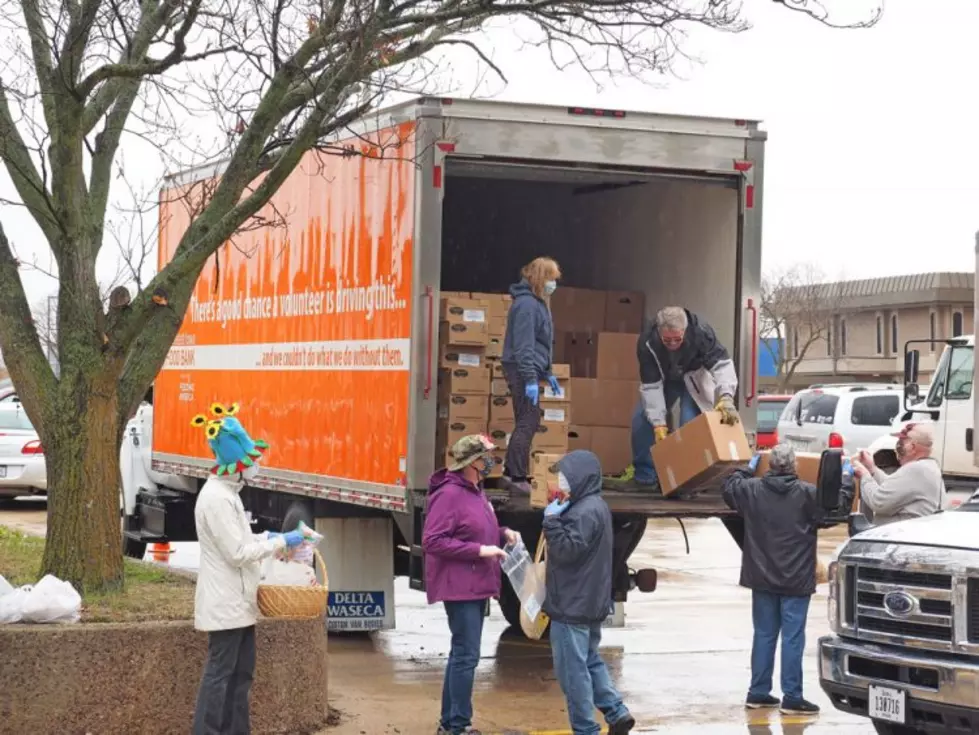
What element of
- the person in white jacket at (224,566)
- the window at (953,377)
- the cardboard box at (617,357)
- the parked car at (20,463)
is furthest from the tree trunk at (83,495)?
the parked car at (20,463)

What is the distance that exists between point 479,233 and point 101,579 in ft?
18.4

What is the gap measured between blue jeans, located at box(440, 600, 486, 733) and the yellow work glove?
2582 mm

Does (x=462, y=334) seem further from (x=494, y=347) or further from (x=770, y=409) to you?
(x=770, y=409)

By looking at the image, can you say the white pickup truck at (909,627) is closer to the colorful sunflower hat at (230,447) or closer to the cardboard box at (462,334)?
the colorful sunflower hat at (230,447)

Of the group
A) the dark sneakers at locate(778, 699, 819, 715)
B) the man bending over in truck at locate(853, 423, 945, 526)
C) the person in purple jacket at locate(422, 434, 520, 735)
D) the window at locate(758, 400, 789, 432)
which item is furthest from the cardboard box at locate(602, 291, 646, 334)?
the window at locate(758, 400, 789, 432)

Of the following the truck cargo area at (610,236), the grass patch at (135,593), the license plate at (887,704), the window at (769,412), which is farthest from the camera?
the window at (769,412)

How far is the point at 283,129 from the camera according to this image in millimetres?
11094

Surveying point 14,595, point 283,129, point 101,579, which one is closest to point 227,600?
point 14,595

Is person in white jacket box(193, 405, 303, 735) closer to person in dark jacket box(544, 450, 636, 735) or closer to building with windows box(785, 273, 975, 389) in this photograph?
person in dark jacket box(544, 450, 636, 735)

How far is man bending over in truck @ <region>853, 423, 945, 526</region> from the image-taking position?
1009 centimetres

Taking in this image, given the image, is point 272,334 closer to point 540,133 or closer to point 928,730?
point 540,133

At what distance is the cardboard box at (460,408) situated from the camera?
11281 mm

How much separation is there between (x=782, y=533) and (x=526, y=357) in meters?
2.08

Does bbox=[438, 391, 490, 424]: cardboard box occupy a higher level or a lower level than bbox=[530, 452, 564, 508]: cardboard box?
higher
